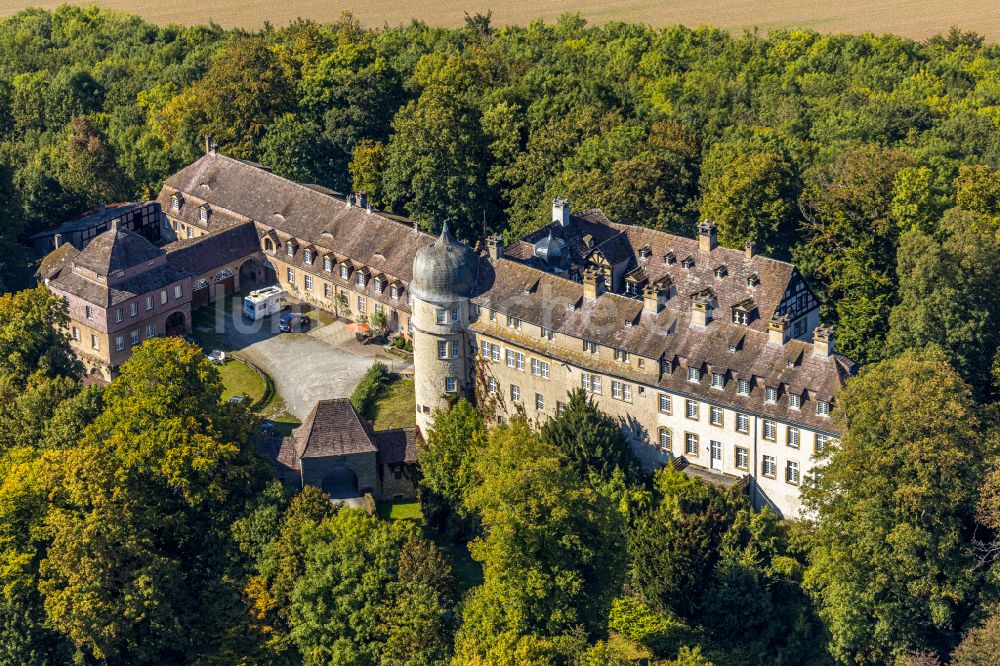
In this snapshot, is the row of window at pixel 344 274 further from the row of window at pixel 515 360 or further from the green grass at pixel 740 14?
A: the green grass at pixel 740 14

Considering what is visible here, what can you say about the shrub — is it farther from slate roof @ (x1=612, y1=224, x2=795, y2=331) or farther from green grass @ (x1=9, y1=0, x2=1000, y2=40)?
green grass @ (x1=9, y1=0, x2=1000, y2=40)

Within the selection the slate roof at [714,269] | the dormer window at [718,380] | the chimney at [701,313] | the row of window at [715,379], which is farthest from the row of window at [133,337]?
the dormer window at [718,380]

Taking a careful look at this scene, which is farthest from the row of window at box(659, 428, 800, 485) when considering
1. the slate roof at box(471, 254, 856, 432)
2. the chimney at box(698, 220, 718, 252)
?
the chimney at box(698, 220, 718, 252)

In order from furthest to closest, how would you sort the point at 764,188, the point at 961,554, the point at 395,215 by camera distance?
the point at 395,215 → the point at 764,188 → the point at 961,554

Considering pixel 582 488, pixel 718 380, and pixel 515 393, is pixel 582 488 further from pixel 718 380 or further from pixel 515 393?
pixel 515 393

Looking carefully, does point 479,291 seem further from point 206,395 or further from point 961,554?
point 961,554

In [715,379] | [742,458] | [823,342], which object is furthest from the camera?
[742,458]

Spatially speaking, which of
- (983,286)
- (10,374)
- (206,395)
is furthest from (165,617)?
(983,286)

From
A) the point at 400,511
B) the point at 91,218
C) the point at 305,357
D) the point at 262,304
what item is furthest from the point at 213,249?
the point at 400,511
